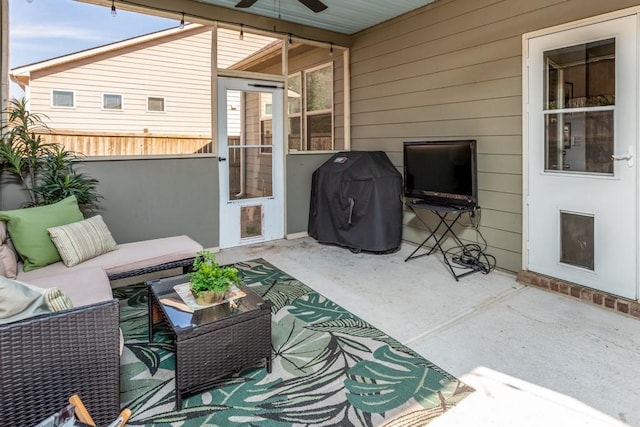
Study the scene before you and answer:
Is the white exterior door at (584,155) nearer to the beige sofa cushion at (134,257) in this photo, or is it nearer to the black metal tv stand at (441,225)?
the black metal tv stand at (441,225)

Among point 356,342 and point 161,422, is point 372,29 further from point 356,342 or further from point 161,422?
point 161,422

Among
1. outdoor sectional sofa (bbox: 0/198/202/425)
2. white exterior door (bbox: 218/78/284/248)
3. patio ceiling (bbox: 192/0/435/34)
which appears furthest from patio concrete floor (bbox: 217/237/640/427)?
patio ceiling (bbox: 192/0/435/34)

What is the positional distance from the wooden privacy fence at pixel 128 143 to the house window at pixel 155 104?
0.27 m

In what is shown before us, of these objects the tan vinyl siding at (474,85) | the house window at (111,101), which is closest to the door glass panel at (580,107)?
the tan vinyl siding at (474,85)

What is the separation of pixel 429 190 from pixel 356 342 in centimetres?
217

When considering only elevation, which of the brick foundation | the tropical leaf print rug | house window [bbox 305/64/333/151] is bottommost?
the tropical leaf print rug

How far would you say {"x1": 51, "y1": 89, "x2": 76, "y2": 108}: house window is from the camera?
12.2 feet

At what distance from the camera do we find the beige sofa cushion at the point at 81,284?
2.22 m

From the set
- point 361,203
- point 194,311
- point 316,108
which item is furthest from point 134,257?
point 316,108

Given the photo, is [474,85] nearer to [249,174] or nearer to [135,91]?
[249,174]

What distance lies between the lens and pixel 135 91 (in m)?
4.09

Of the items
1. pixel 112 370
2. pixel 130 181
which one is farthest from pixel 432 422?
pixel 130 181

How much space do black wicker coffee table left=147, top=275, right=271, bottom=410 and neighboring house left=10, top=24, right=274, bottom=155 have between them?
2467mm

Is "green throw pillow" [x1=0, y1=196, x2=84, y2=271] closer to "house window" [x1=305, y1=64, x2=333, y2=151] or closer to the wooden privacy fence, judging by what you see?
the wooden privacy fence
